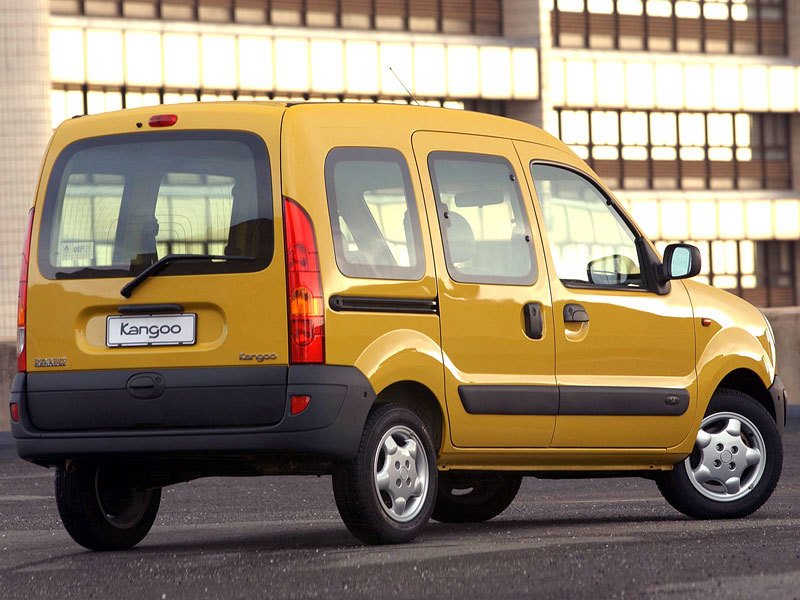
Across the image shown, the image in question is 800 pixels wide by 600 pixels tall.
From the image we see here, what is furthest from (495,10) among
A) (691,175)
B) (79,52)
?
(79,52)

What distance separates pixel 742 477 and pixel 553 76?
134 ft

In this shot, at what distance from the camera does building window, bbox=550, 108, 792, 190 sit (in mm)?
52531

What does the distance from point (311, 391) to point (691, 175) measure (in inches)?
1844

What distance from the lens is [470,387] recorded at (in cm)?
895

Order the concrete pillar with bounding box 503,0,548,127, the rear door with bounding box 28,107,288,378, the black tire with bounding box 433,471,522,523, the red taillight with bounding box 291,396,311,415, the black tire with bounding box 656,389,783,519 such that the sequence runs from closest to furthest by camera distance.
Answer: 1. the red taillight with bounding box 291,396,311,415
2. the rear door with bounding box 28,107,288,378
3. the black tire with bounding box 656,389,783,519
4. the black tire with bounding box 433,471,522,523
5. the concrete pillar with bounding box 503,0,548,127

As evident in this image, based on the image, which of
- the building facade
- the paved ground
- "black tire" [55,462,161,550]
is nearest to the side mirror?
the paved ground

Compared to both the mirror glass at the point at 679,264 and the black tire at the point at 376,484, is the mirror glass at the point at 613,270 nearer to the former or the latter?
the mirror glass at the point at 679,264

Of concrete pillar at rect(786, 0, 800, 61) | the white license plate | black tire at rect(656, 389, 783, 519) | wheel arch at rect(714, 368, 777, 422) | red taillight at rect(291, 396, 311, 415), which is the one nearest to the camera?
red taillight at rect(291, 396, 311, 415)

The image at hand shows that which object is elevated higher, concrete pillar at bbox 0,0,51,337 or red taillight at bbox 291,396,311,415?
concrete pillar at bbox 0,0,51,337

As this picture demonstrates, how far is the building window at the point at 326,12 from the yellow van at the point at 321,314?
118 ft

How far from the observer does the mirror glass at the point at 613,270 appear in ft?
31.7

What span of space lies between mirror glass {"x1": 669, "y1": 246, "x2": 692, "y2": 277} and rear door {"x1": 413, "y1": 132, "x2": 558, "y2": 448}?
A: 0.85 meters

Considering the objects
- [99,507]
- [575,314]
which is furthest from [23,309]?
[575,314]

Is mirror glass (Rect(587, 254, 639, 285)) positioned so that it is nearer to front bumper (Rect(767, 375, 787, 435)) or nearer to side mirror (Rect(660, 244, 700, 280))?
side mirror (Rect(660, 244, 700, 280))
